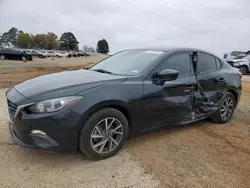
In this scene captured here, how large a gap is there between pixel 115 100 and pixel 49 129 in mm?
883

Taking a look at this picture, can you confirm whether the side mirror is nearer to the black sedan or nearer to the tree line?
the black sedan

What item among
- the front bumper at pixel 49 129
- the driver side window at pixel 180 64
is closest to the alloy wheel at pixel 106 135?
the front bumper at pixel 49 129

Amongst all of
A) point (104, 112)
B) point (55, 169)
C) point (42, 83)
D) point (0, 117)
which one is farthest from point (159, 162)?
point (0, 117)

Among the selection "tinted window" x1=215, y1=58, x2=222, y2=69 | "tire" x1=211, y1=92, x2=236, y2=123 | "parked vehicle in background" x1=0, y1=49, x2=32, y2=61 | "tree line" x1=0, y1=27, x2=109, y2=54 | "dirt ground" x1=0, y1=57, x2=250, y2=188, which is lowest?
"dirt ground" x1=0, y1=57, x2=250, y2=188

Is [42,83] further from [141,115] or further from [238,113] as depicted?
[238,113]

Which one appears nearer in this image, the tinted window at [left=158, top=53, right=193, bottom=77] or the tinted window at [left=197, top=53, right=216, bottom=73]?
the tinted window at [left=158, top=53, right=193, bottom=77]

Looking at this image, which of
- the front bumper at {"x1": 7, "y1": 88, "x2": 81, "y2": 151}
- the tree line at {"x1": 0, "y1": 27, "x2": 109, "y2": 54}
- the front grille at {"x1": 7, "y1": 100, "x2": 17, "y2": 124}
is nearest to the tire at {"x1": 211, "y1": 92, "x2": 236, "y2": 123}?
the front bumper at {"x1": 7, "y1": 88, "x2": 81, "y2": 151}

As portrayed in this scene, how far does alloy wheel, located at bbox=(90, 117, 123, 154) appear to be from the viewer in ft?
11.0

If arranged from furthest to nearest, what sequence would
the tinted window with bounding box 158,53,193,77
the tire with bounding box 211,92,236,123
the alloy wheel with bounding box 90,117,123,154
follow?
the tire with bounding box 211,92,236,123, the tinted window with bounding box 158,53,193,77, the alloy wheel with bounding box 90,117,123,154

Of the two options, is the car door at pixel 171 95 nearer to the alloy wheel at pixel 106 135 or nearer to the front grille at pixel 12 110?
the alloy wheel at pixel 106 135

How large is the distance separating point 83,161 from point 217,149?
1.98 metres

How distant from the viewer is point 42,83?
3.55m

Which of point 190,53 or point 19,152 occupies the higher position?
point 190,53

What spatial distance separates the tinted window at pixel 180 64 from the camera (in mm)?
4121
